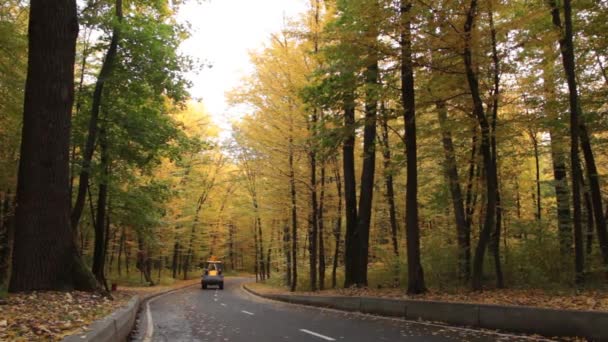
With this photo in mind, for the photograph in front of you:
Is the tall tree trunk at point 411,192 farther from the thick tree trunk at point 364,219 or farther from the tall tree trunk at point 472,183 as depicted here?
the thick tree trunk at point 364,219

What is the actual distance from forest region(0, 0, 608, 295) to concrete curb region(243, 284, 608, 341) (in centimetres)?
123

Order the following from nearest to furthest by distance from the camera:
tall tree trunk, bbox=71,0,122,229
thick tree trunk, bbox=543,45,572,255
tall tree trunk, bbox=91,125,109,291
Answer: thick tree trunk, bbox=543,45,572,255
tall tree trunk, bbox=71,0,122,229
tall tree trunk, bbox=91,125,109,291

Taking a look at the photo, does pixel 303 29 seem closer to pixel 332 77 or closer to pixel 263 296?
pixel 332 77

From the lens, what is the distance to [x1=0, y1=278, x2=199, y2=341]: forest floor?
5590 millimetres

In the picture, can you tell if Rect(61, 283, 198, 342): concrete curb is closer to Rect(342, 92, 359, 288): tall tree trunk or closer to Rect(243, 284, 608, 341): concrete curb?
Rect(243, 284, 608, 341): concrete curb

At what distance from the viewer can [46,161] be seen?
9.74m

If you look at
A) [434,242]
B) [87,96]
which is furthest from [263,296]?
[87,96]

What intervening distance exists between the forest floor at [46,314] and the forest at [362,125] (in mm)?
904

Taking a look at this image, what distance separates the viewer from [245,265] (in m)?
80.4

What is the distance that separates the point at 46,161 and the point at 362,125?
27.6 ft

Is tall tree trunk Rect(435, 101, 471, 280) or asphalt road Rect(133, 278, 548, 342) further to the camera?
tall tree trunk Rect(435, 101, 471, 280)

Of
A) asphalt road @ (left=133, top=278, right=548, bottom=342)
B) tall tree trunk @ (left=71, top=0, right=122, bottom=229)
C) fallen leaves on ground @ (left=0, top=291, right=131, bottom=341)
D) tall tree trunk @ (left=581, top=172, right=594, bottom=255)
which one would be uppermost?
tall tree trunk @ (left=71, top=0, right=122, bottom=229)

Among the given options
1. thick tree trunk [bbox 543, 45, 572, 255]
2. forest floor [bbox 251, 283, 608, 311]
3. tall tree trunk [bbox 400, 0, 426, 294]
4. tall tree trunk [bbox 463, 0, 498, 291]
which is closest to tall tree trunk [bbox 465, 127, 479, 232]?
tall tree trunk [bbox 463, 0, 498, 291]

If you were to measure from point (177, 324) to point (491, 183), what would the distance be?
8.93 meters
